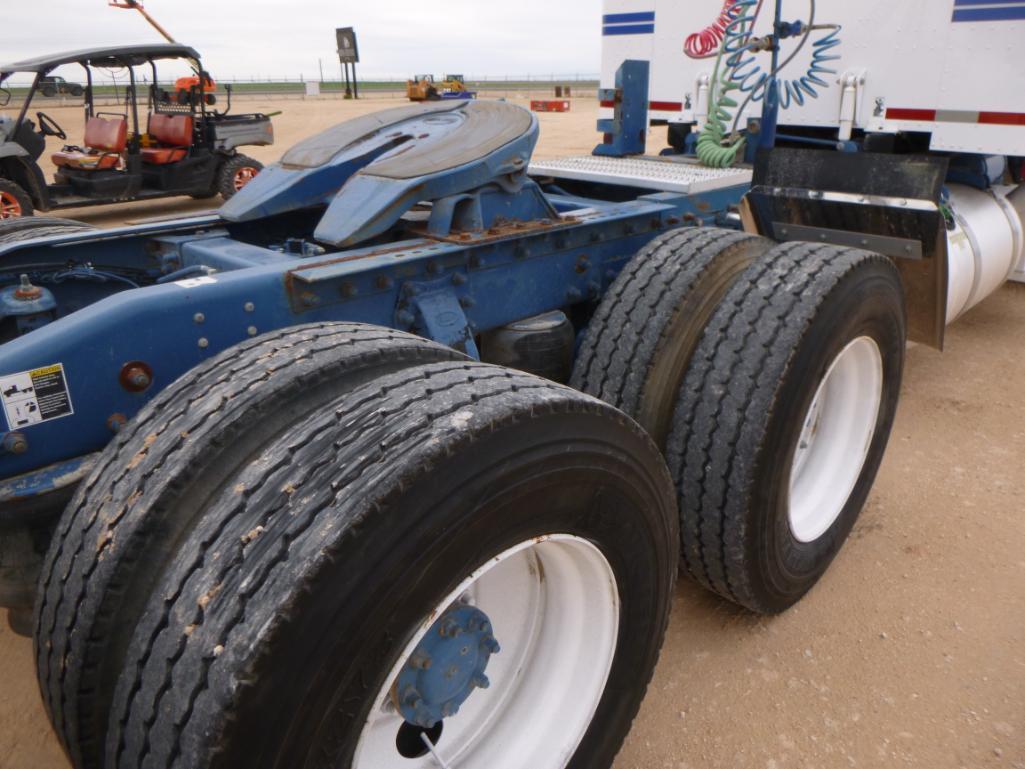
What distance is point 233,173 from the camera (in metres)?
10.5

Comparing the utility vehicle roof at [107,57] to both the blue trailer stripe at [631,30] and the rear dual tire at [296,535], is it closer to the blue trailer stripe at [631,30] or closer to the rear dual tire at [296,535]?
the blue trailer stripe at [631,30]

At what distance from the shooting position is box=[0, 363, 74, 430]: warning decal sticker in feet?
5.43

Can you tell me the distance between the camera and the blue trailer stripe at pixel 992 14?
406 cm

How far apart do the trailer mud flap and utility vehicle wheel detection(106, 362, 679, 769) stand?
6.57 feet

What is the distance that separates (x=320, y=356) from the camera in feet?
5.20

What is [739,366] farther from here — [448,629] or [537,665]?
[448,629]

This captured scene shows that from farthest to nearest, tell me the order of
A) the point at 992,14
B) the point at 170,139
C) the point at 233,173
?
the point at 233,173
the point at 170,139
the point at 992,14

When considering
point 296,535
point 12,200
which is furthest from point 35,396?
point 12,200

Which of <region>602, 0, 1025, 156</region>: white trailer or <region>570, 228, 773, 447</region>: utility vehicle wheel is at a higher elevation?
<region>602, 0, 1025, 156</region>: white trailer

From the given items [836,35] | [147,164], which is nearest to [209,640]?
[836,35]

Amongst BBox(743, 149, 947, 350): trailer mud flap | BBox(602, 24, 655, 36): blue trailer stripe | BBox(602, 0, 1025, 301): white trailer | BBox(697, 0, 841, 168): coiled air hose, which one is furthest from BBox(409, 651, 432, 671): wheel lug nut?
BBox(602, 24, 655, 36): blue trailer stripe

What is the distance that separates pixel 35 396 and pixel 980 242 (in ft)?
15.8

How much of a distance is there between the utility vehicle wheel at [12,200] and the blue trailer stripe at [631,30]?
21.4ft

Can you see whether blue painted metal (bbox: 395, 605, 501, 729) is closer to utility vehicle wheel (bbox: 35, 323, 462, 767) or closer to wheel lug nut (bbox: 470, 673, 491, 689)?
wheel lug nut (bbox: 470, 673, 491, 689)
